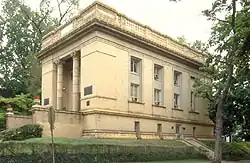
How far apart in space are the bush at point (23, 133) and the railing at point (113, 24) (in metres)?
9.26

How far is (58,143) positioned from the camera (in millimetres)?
17031

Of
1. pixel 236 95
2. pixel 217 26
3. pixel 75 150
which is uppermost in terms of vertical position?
pixel 217 26

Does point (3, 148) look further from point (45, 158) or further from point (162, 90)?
point (162, 90)

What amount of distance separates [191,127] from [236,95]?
6498 mm

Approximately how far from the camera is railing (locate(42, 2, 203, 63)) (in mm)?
26125

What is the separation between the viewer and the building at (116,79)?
25234mm

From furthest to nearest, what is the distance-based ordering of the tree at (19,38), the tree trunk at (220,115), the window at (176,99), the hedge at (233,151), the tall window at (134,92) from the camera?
the tree at (19,38) → the window at (176,99) → the hedge at (233,151) → the tall window at (134,92) → the tree trunk at (220,115)

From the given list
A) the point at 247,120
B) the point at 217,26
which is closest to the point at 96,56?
the point at 217,26

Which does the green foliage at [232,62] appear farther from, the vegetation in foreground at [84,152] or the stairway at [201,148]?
the vegetation in foreground at [84,152]

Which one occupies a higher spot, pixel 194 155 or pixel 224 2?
pixel 224 2

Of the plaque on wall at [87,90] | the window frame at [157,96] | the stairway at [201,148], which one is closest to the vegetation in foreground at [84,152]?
the stairway at [201,148]

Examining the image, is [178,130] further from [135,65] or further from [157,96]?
[135,65]

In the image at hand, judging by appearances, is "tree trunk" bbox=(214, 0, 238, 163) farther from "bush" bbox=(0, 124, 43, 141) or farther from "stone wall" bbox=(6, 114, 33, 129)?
"stone wall" bbox=(6, 114, 33, 129)

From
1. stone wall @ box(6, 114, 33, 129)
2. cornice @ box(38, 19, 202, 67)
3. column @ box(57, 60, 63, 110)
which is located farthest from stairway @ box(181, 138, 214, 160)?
stone wall @ box(6, 114, 33, 129)
